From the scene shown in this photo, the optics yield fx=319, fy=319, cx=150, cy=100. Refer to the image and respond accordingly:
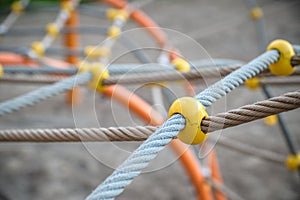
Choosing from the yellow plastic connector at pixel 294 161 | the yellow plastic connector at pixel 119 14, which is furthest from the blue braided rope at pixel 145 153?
the yellow plastic connector at pixel 119 14

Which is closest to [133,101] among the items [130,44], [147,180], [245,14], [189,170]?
[189,170]

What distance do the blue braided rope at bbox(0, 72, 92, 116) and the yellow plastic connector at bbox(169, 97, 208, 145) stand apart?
0.32m

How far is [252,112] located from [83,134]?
216mm

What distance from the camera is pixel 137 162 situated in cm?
35

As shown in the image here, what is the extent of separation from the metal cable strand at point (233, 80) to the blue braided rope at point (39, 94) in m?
0.32

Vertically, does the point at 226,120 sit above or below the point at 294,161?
above

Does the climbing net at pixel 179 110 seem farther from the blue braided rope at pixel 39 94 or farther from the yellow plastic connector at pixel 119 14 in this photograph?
the yellow plastic connector at pixel 119 14

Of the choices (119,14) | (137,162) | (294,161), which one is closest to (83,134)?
(137,162)

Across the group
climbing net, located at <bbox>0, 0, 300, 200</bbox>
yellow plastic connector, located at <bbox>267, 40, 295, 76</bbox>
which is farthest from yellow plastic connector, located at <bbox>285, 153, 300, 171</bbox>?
yellow plastic connector, located at <bbox>267, 40, 295, 76</bbox>

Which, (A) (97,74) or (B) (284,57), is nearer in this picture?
(B) (284,57)

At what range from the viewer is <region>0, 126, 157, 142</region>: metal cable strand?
40cm

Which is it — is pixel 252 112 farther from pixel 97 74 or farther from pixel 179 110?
pixel 97 74

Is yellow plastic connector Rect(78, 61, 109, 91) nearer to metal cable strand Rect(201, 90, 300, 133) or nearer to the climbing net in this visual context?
the climbing net

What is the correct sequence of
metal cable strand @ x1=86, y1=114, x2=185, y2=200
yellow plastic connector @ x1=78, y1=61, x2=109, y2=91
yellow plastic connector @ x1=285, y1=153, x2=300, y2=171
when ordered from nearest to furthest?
metal cable strand @ x1=86, y1=114, x2=185, y2=200, yellow plastic connector @ x1=78, y1=61, x2=109, y2=91, yellow plastic connector @ x1=285, y1=153, x2=300, y2=171
